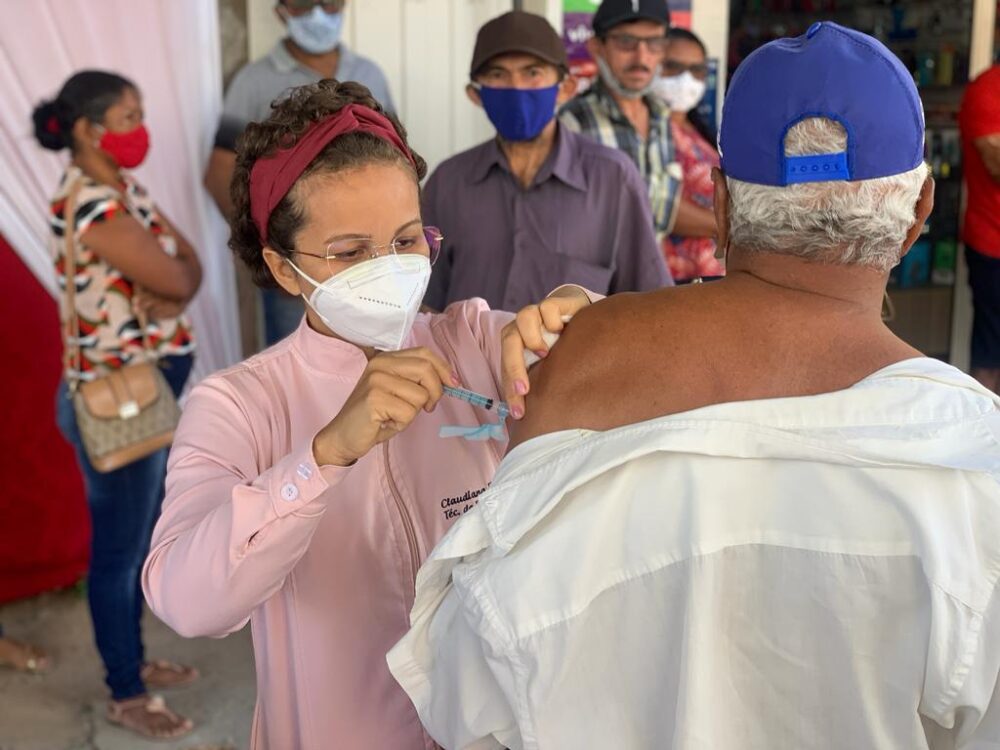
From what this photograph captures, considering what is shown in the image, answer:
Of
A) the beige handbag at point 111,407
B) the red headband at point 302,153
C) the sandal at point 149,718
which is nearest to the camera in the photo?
the red headband at point 302,153

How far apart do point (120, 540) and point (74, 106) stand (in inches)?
48.6

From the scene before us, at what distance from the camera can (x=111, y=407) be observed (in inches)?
118

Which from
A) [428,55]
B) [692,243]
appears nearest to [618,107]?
[692,243]

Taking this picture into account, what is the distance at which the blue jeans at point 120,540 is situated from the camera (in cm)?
312

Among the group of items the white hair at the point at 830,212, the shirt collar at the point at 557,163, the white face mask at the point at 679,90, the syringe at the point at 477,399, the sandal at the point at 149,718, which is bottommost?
the sandal at the point at 149,718

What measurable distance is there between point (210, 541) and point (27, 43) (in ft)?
9.74

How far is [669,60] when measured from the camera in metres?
4.17

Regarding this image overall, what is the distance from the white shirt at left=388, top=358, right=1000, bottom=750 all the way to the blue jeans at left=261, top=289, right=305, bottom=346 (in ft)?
9.83

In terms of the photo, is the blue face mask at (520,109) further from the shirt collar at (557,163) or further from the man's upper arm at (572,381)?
the man's upper arm at (572,381)

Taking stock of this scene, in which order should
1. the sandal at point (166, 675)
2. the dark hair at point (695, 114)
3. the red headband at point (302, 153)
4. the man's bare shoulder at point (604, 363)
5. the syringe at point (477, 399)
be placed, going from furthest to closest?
the dark hair at point (695, 114)
the sandal at point (166, 675)
the red headband at point (302, 153)
the syringe at point (477, 399)
the man's bare shoulder at point (604, 363)

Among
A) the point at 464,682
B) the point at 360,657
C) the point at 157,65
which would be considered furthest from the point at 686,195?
the point at 464,682

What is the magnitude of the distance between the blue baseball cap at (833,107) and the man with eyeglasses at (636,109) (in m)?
2.49

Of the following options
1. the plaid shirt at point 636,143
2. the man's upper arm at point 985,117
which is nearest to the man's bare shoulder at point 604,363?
the plaid shirt at point 636,143

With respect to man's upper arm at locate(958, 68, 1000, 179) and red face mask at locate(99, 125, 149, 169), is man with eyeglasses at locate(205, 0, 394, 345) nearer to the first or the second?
red face mask at locate(99, 125, 149, 169)
